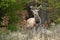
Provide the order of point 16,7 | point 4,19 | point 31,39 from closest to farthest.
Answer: point 31,39, point 16,7, point 4,19

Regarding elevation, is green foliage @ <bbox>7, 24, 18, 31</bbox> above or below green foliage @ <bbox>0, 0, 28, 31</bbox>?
below

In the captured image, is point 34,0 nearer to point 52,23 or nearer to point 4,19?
point 52,23

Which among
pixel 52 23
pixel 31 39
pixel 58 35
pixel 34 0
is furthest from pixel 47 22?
pixel 31 39

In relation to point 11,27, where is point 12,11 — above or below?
above

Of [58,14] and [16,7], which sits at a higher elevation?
[16,7]

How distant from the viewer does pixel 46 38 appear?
25.1ft

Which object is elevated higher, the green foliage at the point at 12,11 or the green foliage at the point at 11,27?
the green foliage at the point at 12,11

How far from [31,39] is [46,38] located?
558 mm

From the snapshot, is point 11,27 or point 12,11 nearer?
point 11,27

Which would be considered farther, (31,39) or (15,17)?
(15,17)

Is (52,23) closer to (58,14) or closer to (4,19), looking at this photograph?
(58,14)

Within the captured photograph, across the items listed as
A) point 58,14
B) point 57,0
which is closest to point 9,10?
point 57,0

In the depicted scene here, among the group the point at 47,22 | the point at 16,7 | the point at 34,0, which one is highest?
the point at 16,7

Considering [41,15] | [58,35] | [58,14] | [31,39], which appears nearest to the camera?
[31,39]
